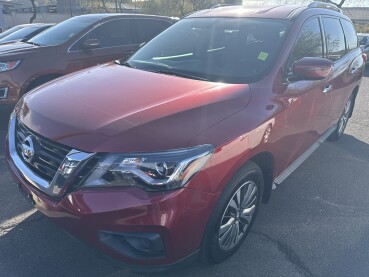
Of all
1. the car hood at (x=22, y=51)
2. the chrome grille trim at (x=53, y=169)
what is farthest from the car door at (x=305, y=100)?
the car hood at (x=22, y=51)

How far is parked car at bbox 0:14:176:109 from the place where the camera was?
4.99 metres

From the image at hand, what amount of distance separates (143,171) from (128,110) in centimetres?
50

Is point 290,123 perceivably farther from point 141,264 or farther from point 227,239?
point 141,264

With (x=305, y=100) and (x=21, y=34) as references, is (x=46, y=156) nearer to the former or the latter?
(x=305, y=100)

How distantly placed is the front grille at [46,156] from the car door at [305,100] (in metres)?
1.74

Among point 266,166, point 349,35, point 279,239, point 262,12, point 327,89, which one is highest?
point 262,12

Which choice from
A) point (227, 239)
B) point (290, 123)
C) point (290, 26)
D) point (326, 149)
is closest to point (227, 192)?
point (227, 239)

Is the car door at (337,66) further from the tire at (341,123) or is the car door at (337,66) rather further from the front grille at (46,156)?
the front grille at (46,156)

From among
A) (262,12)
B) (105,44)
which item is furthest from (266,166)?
(105,44)

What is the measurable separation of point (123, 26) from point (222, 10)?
3164 millimetres

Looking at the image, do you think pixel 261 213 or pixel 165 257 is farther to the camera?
pixel 261 213

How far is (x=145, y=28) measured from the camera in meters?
6.71

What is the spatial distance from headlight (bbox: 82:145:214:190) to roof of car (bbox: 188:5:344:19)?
2049mm

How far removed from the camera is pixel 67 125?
2.10 metres
